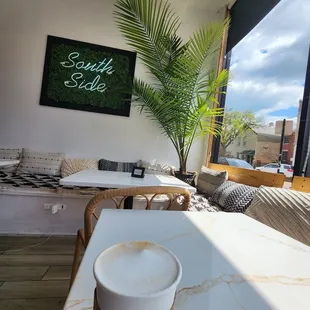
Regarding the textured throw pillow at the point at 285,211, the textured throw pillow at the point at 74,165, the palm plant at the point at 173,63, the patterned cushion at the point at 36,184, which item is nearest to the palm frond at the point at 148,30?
the palm plant at the point at 173,63

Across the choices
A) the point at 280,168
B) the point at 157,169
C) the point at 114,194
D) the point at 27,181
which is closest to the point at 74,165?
the point at 27,181

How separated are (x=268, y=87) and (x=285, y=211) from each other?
1.35 metres

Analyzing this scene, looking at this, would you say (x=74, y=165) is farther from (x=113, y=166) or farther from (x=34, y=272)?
(x=34, y=272)

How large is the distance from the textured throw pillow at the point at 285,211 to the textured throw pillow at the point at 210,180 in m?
0.85

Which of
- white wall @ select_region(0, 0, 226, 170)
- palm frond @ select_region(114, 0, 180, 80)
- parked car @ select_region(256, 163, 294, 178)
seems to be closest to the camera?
parked car @ select_region(256, 163, 294, 178)

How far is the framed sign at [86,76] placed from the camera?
2838 millimetres

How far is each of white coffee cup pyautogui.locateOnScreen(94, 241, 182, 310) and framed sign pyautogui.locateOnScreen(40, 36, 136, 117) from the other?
2.67 metres

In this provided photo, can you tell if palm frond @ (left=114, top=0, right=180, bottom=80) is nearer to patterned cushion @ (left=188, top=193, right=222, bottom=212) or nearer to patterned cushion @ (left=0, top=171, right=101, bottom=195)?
patterned cushion @ (left=188, top=193, right=222, bottom=212)

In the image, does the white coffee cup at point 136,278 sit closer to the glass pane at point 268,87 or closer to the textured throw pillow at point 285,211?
the textured throw pillow at point 285,211

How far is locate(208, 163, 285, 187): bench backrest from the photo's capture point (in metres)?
1.84

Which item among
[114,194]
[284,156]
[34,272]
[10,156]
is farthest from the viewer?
[10,156]

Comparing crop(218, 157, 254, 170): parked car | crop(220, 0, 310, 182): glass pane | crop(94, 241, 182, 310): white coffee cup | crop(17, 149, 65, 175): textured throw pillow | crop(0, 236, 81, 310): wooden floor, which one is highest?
crop(220, 0, 310, 182): glass pane

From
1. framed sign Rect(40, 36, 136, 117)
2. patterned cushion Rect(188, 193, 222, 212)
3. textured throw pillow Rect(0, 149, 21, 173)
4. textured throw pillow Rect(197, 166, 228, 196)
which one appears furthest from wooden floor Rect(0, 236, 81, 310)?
framed sign Rect(40, 36, 136, 117)

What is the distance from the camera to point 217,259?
527 millimetres
